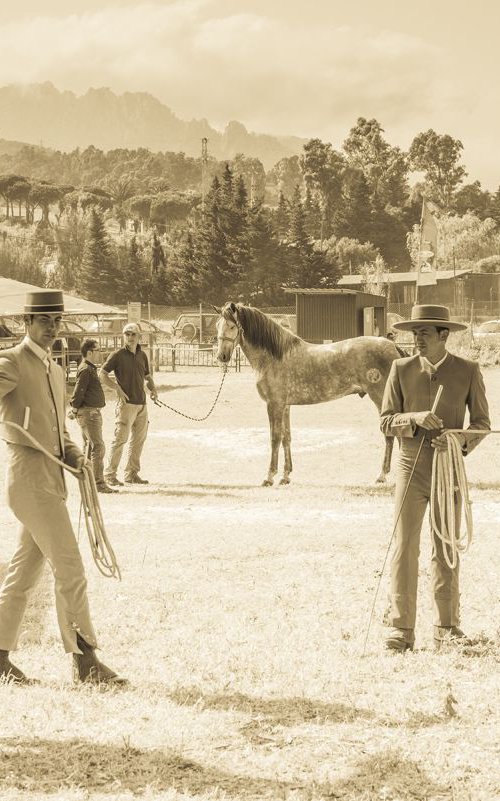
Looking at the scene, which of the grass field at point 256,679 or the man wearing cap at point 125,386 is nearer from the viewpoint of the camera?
the grass field at point 256,679

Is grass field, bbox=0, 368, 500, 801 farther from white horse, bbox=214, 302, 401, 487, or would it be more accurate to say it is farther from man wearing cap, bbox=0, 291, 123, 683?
white horse, bbox=214, 302, 401, 487

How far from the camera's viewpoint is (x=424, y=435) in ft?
20.8

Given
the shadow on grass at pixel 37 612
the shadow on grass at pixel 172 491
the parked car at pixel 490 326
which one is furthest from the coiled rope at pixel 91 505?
the parked car at pixel 490 326

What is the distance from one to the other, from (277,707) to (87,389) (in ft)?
27.6

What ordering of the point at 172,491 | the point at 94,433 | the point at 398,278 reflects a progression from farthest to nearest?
1. the point at 398,278
2. the point at 172,491
3. the point at 94,433

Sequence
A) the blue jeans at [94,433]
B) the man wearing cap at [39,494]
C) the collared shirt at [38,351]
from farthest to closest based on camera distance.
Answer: the blue jeans at [94,433] < the collared shirt at [38,351] < the man wearing cap at [39,494]

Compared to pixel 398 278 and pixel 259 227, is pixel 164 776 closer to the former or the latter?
pixel 259 227

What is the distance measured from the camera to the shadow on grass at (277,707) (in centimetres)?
498

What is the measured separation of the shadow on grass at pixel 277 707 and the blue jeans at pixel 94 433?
8009 millimetres

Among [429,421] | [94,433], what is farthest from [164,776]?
[94,433]

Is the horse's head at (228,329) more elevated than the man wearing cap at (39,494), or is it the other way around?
the horse's head at (228,329)

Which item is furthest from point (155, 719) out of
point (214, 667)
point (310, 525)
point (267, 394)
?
point (267, 394)

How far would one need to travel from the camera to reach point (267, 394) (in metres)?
14.7

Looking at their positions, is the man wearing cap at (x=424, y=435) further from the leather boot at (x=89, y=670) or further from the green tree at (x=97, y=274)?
the green tree at (x=97, y=274)
